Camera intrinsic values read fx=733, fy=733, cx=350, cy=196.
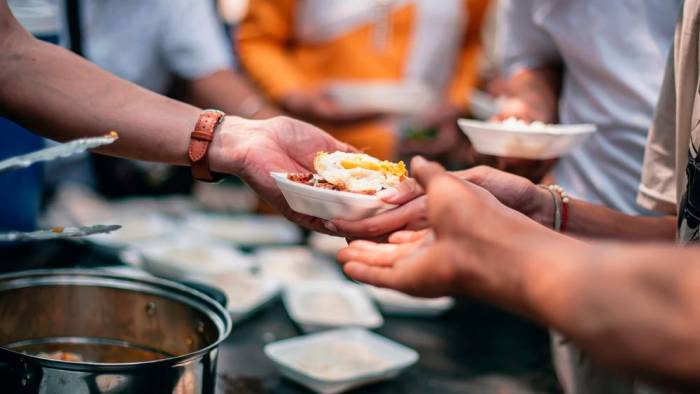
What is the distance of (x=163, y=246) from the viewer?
8.78 ft

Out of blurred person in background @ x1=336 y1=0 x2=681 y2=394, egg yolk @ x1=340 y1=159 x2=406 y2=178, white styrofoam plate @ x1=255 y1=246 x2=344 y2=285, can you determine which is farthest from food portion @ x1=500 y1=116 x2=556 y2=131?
white styrofoam plate @ x1=255 y1=246 x2=344 y2=285

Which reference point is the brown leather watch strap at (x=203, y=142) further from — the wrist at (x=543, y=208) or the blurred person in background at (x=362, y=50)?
the blurred person in background at (x=362, y=50)

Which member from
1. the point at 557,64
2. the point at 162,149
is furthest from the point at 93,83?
the point at 557,64

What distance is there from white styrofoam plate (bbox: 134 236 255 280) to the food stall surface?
0.20 metres

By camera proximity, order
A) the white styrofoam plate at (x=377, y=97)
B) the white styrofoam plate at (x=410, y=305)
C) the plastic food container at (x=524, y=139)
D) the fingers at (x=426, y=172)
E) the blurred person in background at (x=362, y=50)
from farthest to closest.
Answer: the blurred person in background at (x=362, y=50), the white styrofoam plate at (x=377, y=97), the white styrofoam plate at (x=410, y=305), the plastic food container at (x=524, y=139), the fingers at (x=426, y=172)

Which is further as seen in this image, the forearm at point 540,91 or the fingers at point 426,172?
the forearm at point 540,91

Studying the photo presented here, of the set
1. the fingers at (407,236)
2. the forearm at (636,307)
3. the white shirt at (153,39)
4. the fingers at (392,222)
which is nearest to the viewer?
the forearm at (636,307)

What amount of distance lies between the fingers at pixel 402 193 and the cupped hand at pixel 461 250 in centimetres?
26

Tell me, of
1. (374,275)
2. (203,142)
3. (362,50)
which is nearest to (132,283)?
(203,142)

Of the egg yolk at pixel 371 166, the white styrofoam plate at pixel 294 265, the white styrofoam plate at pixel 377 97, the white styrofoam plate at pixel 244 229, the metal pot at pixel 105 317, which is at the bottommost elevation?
the white styrofoam plate at pixel 244 229

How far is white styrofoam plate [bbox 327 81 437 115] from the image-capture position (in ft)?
11.4

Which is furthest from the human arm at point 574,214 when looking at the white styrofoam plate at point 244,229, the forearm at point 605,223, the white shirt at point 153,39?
the white shirt at point 153,39

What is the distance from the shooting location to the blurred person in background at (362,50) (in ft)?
12.8

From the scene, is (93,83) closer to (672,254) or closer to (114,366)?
(114,366)
